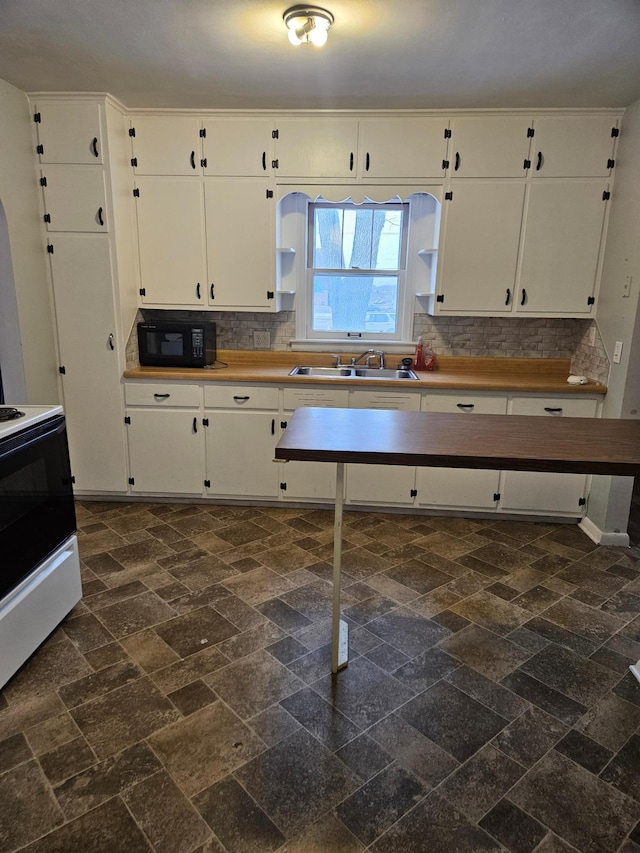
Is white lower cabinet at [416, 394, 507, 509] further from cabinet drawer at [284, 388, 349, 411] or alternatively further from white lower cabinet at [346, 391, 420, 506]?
cabinet drawer at [284, 388, 349, 411]

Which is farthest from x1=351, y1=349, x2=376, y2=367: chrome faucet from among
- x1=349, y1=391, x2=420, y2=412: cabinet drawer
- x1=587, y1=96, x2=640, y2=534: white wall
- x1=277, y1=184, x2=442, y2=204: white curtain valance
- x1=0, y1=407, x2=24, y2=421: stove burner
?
x1=0, y1=407, x2=24, y2=421: stove burner

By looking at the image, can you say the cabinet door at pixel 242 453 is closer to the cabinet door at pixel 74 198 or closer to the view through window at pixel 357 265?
the view through window at pixel 357 265

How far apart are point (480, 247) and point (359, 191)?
2.83 ft

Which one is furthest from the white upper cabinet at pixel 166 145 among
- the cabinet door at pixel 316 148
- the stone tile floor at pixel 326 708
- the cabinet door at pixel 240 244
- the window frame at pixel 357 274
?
the stone tile floor at pixel 326 708

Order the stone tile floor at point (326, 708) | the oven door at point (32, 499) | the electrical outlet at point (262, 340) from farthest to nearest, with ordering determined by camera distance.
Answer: the electrical outlet at point (262, 340)
the oven door at point (32, 499)
the stone tile floor at point (326, 708)

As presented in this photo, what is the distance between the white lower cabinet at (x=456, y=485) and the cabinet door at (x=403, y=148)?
144cm

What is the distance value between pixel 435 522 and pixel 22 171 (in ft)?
11.0

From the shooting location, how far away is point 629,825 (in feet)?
4.96

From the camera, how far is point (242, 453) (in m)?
3.61

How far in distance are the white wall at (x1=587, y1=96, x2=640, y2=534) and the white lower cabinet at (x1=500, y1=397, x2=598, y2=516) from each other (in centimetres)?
12

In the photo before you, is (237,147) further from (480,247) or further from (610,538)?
(610,538)

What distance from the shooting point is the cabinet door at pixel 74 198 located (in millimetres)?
3227

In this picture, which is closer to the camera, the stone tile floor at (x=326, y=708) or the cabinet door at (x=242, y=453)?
the stone tile floor at (x=326, y=708)

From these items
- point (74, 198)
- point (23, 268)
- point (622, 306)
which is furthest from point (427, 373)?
point (23, 268)
